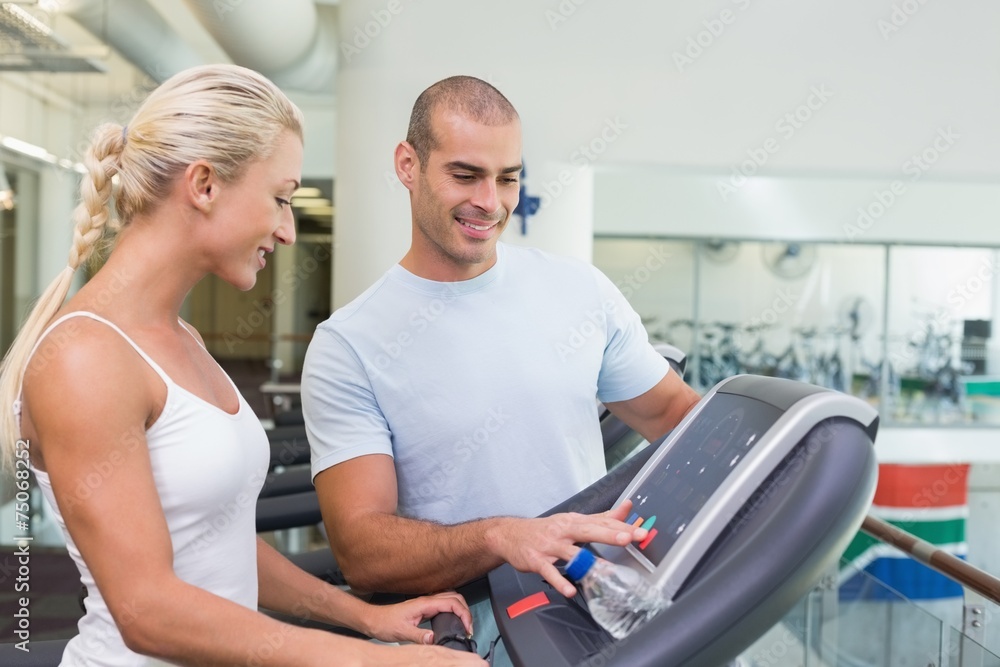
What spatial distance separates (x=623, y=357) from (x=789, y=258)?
5.33 m

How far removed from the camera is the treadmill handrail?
1588 mm

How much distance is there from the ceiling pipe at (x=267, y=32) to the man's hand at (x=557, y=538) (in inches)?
127

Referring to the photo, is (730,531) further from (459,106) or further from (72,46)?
(72,46)

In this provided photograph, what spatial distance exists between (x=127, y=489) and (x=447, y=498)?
0.55m

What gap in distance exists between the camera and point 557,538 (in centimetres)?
92

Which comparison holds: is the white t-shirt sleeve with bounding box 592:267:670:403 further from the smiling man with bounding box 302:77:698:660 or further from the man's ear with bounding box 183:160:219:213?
the man's ear with bounding box 183:160:219:213

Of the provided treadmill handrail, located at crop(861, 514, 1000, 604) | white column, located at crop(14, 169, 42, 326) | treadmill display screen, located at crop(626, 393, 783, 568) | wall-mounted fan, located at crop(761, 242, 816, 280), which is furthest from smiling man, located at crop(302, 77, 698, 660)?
wall-mounted fan, located at crop(761, 242, 816, 280)

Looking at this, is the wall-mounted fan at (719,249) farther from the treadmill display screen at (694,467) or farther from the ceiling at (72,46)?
the treadmill display screen at (694,467)

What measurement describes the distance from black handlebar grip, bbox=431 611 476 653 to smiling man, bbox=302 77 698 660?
17cm

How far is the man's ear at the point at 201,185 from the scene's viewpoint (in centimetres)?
87

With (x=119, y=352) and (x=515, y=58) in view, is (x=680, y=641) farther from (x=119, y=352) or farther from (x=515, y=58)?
(x=515, y=58)

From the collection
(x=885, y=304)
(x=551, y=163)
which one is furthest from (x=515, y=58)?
(x=885, y=304)

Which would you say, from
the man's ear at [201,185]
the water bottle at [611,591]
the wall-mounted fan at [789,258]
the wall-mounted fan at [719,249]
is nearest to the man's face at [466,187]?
the man's ear at [201,185]

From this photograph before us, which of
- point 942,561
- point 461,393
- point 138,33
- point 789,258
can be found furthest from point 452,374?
point 789,258
